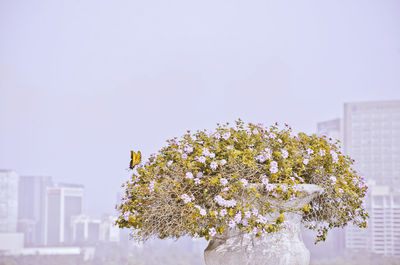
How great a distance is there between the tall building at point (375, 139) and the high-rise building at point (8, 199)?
571 centimetres

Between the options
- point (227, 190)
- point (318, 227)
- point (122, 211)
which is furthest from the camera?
point (318, 227)

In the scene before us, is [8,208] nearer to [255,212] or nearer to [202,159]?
[202,159]

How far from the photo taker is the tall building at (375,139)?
9.75 m

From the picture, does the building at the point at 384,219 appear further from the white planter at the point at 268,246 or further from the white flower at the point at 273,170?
the white flower at the point at 273,170

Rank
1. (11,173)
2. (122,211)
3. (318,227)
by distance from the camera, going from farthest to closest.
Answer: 1. (11,173)
2. (318,227)
3. (122,211)

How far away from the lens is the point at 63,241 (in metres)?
8.84

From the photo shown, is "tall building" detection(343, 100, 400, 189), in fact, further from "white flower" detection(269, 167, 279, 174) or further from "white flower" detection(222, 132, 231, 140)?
"white flower" detection(269, 167, 279, 174)

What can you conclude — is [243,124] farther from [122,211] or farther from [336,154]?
[122,211]

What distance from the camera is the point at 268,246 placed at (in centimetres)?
298

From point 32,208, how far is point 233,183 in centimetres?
661

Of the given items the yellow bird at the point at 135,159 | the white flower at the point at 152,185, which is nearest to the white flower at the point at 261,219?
the white flower at the point at 152,185

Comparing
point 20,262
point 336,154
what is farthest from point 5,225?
point 336,154

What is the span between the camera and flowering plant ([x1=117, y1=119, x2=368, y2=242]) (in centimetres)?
282

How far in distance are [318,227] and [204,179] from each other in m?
0.86
